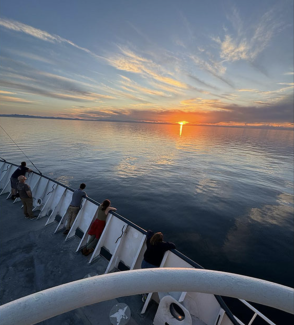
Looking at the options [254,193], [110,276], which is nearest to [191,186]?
[254,193]

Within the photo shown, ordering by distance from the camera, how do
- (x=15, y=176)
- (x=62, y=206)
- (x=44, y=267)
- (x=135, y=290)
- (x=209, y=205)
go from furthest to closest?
(x=209, y=205) < (x=15, y=176) < (x=62, y=206) < (x=44, y=267) < (x=135, y=290)

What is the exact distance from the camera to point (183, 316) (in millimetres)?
4125

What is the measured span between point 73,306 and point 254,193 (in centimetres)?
2341

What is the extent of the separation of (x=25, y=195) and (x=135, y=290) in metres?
8.72

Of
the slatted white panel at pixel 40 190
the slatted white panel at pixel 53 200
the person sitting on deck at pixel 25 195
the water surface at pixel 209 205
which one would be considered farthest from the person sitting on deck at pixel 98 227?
the water surface at pixel 209 205

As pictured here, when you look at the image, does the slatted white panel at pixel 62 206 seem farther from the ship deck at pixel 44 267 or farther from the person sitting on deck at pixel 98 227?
the person sitting on deck at pixel 98 227

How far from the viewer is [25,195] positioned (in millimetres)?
8141

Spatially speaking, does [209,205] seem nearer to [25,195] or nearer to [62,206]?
[62,206]

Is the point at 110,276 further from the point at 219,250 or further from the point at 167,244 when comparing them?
the point at 219,250

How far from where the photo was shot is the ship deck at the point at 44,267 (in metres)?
4.59

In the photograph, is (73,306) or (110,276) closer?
(73,306)

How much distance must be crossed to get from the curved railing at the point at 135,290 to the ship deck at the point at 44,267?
4.10m

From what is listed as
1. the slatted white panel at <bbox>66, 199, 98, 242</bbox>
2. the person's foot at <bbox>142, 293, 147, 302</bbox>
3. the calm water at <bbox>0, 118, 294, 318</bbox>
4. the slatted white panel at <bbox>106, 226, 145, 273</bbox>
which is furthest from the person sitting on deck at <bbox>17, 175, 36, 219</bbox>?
the calm water at <bbox>0, 118, 294, 318</bbox>

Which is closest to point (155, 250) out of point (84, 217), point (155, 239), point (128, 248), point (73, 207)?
point (155, 239)
